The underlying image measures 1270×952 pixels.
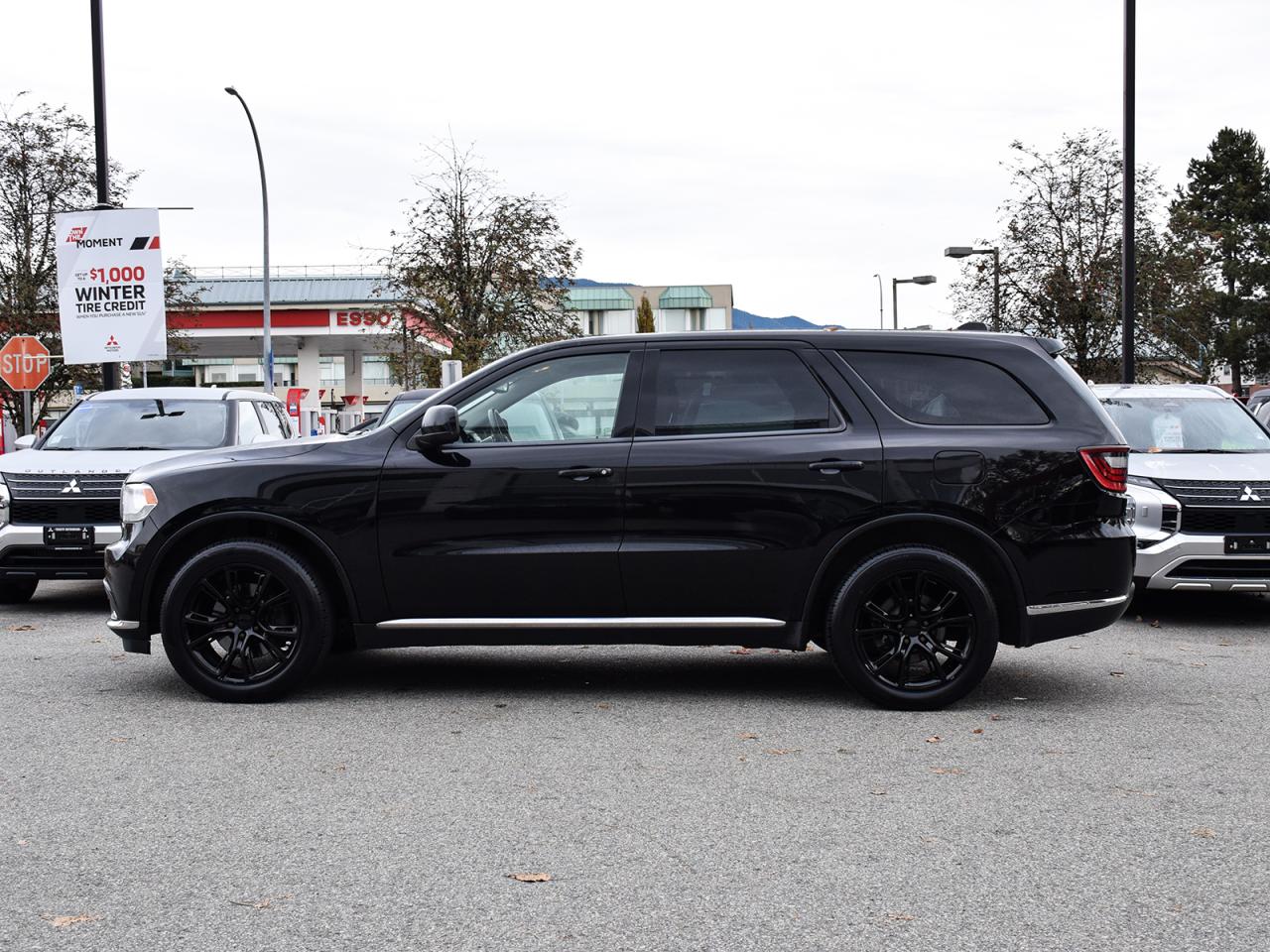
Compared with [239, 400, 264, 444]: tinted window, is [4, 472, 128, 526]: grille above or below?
below

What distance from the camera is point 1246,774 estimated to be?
5.67 metres

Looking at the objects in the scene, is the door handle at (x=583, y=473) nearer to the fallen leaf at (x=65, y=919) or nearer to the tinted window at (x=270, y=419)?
the fallen leaf at (x=65, y=919)

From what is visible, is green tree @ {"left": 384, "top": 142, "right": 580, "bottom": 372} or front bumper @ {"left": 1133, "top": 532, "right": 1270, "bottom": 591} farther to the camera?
green tree @ {"left": 384, "top": 142, "right": 580, "bottom": 372}

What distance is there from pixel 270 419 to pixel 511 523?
745 cm

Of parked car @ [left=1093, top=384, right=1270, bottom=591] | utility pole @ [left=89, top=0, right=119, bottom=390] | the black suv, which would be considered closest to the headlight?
the black suv

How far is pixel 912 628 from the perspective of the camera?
692 centimetres

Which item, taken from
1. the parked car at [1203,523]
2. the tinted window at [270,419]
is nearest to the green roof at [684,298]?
the tinted window at [270,419]

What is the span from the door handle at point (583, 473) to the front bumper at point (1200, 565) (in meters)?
4.57

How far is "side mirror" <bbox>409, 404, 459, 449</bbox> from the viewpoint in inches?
268

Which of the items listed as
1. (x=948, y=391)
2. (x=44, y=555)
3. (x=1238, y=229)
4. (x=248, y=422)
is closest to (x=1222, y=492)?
(x=948, y=391)

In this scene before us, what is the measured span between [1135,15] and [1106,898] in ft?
60.5

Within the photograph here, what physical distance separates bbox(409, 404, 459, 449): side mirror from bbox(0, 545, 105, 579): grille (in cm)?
494

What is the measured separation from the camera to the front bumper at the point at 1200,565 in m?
9.84

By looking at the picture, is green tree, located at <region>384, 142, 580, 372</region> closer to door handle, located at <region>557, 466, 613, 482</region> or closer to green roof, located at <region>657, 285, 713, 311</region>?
door handle, located at <region>557, 466, 613, 482</region>
